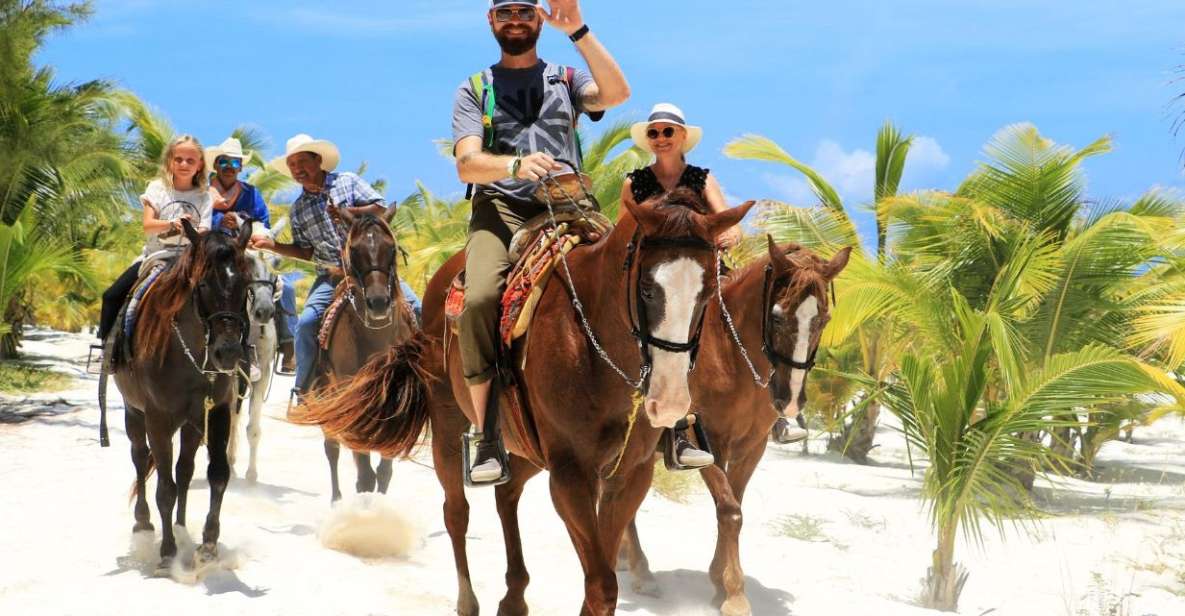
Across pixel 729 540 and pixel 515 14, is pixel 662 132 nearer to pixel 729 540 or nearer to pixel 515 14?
pixel 515 14

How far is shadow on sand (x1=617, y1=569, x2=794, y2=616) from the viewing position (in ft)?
23.1

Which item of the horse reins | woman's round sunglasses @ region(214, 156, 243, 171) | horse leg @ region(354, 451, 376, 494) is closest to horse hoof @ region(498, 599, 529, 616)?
the horse reins

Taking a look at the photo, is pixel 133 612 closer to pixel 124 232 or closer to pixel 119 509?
pixel 119 509

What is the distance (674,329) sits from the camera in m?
3.86

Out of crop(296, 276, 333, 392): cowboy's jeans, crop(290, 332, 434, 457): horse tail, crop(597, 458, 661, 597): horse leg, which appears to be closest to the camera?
crop(597, 458, 661, 597): horse leg

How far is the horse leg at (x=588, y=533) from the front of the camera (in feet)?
14.3

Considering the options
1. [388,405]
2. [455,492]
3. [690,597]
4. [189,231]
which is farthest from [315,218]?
[690,597]

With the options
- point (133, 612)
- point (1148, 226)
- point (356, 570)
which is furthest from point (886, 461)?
point (133, 612)

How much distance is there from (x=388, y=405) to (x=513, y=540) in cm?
131

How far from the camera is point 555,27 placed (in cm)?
485

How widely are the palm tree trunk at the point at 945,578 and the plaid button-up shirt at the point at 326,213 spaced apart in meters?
5.13

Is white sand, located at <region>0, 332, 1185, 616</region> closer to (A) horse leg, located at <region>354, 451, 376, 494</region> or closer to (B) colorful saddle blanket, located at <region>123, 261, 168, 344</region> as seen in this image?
(A) horse leg, located at <region>354, 451, 376, 494</region>

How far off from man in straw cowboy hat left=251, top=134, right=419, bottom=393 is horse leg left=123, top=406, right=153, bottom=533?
183 cm

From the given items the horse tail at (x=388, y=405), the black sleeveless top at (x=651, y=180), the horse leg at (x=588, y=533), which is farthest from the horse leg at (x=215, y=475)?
the horse leg at (x=588, y=533)
